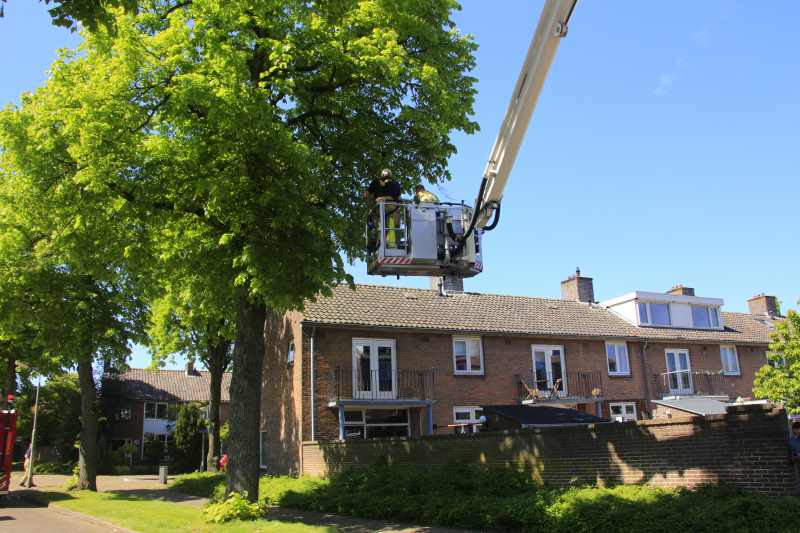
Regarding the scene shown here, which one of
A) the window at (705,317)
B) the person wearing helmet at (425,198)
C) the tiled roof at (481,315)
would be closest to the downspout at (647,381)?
the tiled roof at (481,315)

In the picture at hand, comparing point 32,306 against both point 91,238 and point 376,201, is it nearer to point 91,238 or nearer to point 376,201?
point 91,238

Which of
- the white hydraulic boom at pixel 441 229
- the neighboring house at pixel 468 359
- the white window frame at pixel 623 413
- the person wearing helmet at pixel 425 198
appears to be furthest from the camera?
the white window frame at pixel 623 413

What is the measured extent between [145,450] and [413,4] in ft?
136

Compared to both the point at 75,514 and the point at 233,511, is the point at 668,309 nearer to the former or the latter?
the point at 233,511

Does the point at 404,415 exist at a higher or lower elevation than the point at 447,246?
lower

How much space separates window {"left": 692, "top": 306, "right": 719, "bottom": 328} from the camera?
3189 cm

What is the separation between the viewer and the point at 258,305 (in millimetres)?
12617

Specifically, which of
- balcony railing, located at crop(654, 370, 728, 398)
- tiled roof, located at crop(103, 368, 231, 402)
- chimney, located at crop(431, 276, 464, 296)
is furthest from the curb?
tiled roof, located at crop(103, 368, 231, 402)

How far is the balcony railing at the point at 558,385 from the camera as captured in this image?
24312 mm

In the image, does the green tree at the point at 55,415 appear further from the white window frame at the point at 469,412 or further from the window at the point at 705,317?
the window at the point at 705,317

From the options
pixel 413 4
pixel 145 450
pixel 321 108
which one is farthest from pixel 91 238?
pixel 145 450

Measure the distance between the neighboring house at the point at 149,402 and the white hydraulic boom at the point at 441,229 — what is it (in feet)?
120

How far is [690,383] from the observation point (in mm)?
28328

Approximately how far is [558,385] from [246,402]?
16453 millimetres
